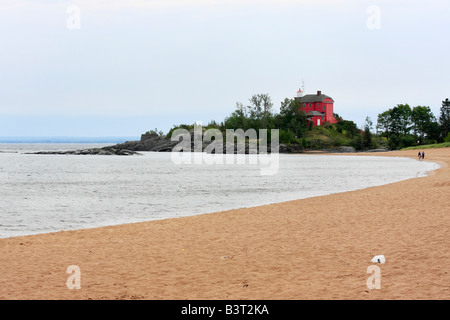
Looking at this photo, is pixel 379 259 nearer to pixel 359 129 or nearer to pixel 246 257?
pixel 246 257

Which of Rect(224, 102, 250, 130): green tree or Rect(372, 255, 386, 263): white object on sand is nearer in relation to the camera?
Rect(372, 255, 386, 263): white object on sand

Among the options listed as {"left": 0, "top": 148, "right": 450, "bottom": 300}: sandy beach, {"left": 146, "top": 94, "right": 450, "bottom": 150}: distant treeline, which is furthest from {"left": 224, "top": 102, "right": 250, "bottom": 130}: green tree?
{"left": 0, "top": 148, "right": 450, "bottom": 300}: sandy beach

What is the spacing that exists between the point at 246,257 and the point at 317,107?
155 meters

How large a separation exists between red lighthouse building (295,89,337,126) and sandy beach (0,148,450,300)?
144 meters

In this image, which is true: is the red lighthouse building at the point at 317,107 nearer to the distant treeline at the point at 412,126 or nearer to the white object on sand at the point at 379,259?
the distant treeline at the point at 412,126

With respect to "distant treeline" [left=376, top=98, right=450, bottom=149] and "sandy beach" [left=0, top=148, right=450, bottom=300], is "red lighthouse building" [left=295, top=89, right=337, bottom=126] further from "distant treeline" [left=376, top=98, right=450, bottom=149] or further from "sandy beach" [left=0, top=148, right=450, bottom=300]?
"sandy beach" [left=0, top=148, right=450, bottom=300]

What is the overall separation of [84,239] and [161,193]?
18884 mm

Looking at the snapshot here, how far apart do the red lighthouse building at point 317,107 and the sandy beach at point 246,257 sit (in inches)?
5661

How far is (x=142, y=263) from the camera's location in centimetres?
1196

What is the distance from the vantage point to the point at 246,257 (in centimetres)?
1238

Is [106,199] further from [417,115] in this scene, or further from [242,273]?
[417,115]

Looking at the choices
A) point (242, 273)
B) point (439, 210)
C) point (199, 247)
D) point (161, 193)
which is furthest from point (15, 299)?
point (161, 193)

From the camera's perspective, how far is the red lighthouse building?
160m
